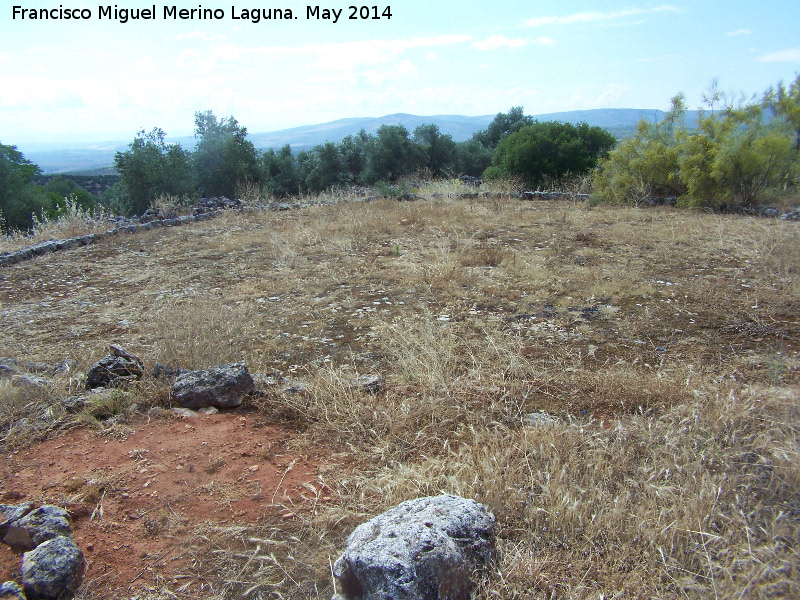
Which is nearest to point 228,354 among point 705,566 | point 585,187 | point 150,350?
point 150,350

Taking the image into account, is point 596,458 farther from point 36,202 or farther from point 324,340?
point 36,202

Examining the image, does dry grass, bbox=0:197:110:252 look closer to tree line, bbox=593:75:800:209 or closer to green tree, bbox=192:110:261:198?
green tree, bbox=192:110:261:198

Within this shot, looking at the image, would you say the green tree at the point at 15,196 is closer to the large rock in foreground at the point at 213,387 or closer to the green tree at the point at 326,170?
the green tree at the point at 326,170

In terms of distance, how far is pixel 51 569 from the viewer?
1.98 m

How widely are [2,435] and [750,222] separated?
33.8 ft

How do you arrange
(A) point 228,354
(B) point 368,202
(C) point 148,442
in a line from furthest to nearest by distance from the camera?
(B) point 368,202, (A) point 228,354, (C) point 148,442

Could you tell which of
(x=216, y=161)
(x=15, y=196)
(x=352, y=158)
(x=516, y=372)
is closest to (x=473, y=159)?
(x=352, y=158)

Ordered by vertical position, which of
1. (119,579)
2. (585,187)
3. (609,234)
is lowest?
(119,579)

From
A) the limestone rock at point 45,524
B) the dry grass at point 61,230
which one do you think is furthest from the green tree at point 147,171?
the limestone rock at point 45,524

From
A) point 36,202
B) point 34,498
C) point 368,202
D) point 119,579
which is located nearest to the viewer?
point 119,579

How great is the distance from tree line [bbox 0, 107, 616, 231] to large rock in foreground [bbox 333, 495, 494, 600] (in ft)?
44.5

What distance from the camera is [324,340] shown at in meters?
4.81

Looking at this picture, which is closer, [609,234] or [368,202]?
[609,234]

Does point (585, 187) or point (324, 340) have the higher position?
point (585, 187)
